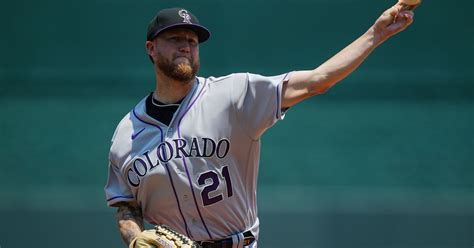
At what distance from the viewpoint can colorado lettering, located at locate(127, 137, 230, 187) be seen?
2.57m

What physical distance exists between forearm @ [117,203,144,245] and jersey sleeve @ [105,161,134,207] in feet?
0.12

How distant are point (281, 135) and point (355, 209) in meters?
Answer: 0.80

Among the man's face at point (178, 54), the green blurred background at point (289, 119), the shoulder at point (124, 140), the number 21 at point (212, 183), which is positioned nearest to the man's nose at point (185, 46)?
the man's face at point (178, 54)

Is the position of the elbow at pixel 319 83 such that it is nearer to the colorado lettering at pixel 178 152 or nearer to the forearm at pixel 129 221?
the colorado lettering at pixel 178 152

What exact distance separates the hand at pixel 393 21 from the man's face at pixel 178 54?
0.69 m

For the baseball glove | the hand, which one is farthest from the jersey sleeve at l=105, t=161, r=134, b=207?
the hand

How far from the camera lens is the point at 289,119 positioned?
229 inches

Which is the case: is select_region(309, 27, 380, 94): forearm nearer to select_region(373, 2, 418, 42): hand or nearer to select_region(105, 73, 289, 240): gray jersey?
select_region(373, 2, 418, 42): hand

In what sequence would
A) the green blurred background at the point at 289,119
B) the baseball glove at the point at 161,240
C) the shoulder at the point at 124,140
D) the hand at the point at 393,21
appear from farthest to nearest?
the green blurred background at the point at 289,119 → the shoulder at the point at 124,140 → the baseball glove at the point at 161,240 → the hand at the point at 393,21

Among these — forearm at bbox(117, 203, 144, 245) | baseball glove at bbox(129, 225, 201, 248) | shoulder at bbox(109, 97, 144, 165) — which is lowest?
baseball glove at bbox(129, 225, 201, 248)

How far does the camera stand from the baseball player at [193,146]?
2.56 meters

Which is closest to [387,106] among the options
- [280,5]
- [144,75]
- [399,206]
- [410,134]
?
[410,134]

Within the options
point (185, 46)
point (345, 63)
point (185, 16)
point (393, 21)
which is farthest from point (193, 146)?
point (393, 21)

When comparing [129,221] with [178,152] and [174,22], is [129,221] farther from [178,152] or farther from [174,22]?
[174,22]
